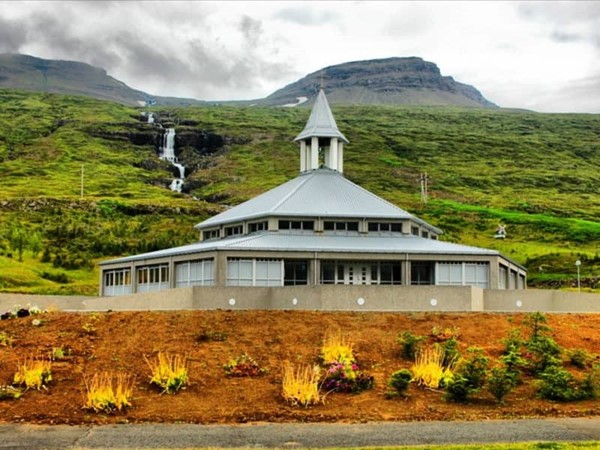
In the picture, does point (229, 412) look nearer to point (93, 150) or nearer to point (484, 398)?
point (484, 398)

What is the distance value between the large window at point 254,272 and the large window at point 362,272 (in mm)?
3617

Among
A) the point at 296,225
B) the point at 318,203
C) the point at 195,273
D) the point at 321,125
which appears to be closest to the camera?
the point at 195,273

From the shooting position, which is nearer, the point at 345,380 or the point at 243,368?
the point at 345,380

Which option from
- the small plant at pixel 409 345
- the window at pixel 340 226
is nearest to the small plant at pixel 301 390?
the small plant at pixel 409 345

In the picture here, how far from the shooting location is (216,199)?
148m

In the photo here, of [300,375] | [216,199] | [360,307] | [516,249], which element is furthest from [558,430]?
[216,199]

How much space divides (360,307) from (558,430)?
19.5 m

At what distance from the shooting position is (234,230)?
59.1 metres

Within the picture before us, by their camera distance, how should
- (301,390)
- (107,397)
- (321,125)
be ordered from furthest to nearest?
(321,125) < (301,390) < (107,397)

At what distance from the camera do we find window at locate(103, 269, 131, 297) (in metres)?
59.3

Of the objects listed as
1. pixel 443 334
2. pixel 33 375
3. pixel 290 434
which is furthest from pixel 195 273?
pixel 290 434

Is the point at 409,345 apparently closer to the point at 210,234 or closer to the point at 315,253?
the point at 315,253

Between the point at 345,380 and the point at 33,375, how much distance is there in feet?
29.8

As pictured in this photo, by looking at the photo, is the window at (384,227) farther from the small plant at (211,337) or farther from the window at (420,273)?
the small plant at (211,337)
